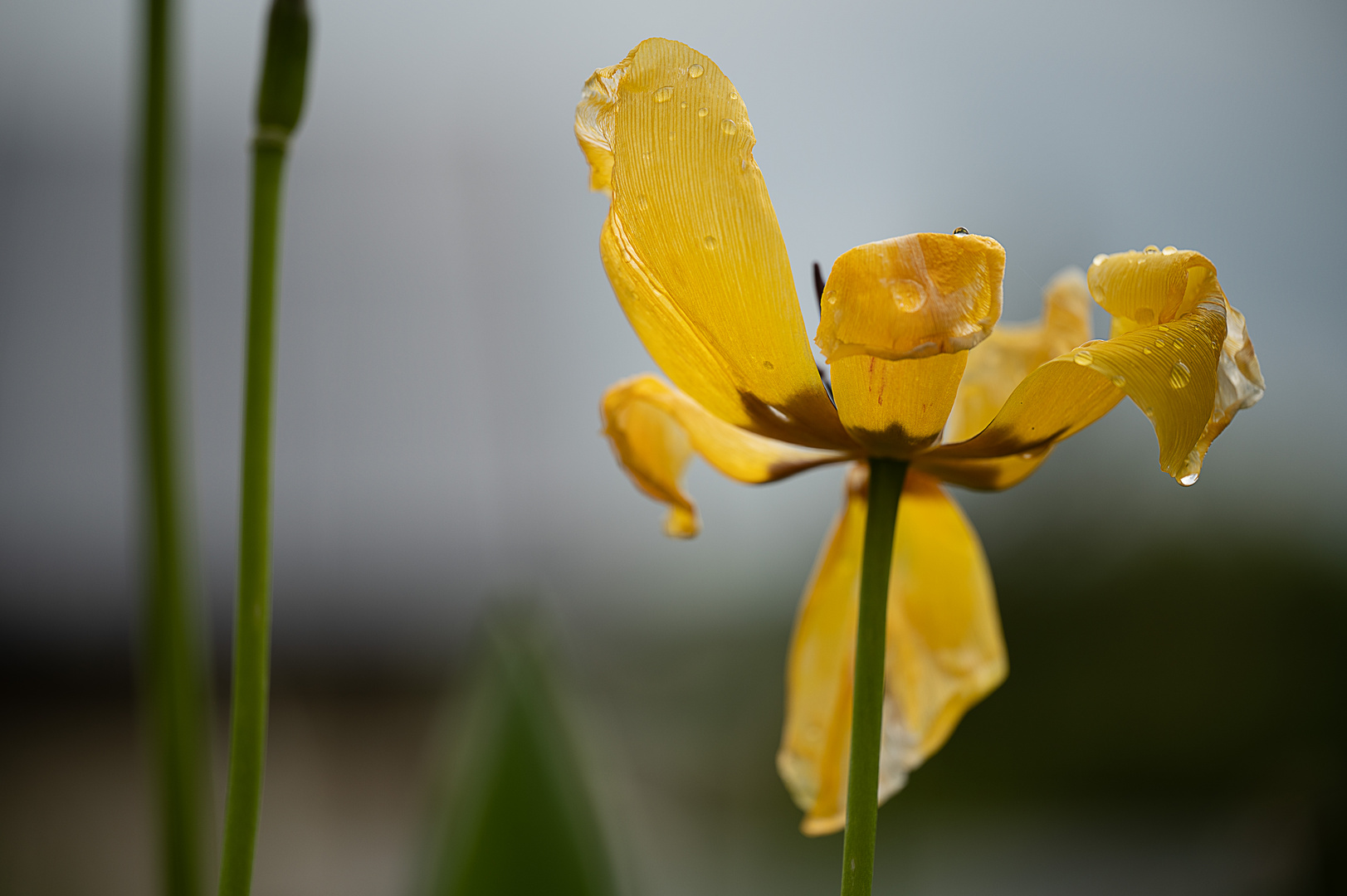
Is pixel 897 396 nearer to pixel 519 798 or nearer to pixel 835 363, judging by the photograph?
pixel 835 363

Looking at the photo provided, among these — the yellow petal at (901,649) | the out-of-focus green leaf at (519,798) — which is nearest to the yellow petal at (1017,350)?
the yellow petal at (901,649)

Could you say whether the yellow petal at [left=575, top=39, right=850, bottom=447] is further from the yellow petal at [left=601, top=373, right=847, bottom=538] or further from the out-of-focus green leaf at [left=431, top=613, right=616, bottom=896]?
the out-of-focus green leaf at [left=431, top=613, right=616, bottom=896]

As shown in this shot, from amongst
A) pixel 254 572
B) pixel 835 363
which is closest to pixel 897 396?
pixel 835 363

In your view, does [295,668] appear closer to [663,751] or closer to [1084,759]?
[663,751]

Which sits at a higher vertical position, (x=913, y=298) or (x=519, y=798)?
(x=913, y=298)

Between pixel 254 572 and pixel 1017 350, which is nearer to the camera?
pixel 254 572

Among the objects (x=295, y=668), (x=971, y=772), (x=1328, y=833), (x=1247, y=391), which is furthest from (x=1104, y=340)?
(x=295, y=668)
